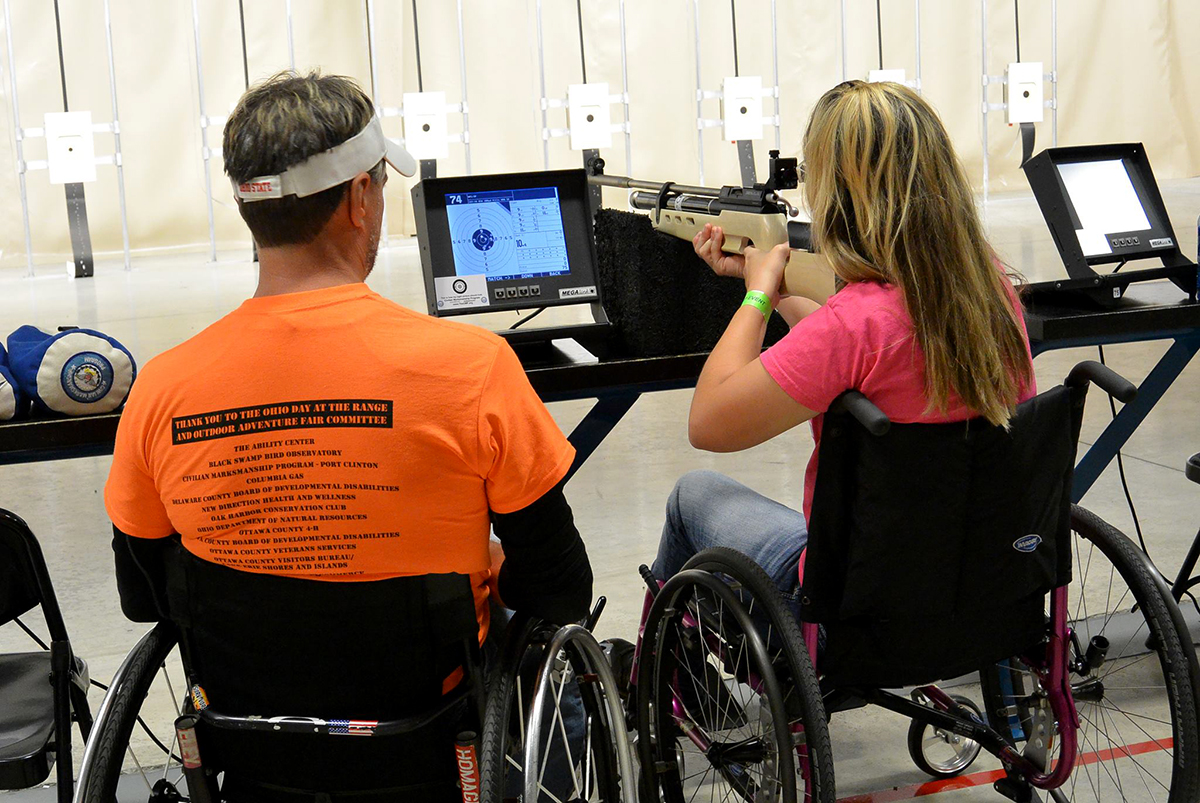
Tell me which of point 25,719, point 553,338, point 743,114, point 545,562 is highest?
point 743,114

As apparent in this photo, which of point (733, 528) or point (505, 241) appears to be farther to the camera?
point (505, 241)

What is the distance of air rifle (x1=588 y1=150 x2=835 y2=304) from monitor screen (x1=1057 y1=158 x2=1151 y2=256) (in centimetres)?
82

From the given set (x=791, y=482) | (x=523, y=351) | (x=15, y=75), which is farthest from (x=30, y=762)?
(x=15, y=75)

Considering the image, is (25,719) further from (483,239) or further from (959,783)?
(959,783)

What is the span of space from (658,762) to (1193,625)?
1320 millimetres

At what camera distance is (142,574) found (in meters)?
1.30

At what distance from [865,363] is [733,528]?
375 millimetres

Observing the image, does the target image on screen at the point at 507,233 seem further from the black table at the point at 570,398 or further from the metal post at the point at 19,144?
the metal post at the point at 19,144

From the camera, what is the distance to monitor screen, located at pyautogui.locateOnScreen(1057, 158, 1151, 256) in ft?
7.80

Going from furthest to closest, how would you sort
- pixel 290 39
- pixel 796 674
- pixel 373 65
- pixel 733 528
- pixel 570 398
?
pixel 373 65 < pixel 290 39 < pixel 570 398 < pixel 733 528 < pixel 796 674

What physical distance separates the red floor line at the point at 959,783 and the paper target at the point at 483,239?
1.04 meters

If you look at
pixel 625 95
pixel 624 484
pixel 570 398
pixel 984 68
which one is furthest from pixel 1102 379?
pixel 984 68

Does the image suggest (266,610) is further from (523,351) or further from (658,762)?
(523,351)

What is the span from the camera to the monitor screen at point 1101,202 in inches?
93.7
